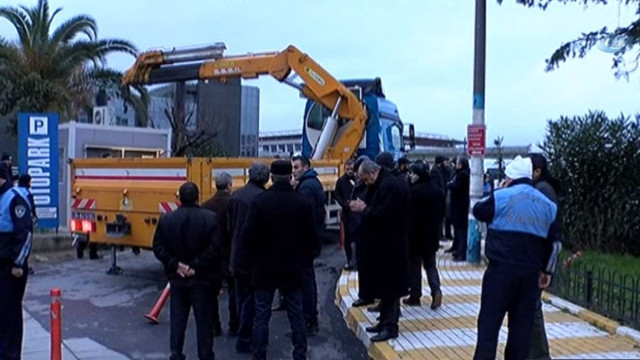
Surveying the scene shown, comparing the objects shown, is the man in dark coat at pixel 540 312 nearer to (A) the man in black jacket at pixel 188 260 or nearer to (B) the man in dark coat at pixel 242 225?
(B) the man in dark coat at pixel 242 225

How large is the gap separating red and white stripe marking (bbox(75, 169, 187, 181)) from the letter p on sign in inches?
142

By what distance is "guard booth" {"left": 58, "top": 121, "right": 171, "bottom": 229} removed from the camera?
16906mm

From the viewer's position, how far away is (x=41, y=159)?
1493cm

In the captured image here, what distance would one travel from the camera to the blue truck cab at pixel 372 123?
16438 millimetres

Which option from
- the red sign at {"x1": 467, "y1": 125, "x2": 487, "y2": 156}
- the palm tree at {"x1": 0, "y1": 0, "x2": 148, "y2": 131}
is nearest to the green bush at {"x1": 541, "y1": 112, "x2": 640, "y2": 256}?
the red sign at {"x1": 467, "y1": 125, "x2": 487, "y2": 156}

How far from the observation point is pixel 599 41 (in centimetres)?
927

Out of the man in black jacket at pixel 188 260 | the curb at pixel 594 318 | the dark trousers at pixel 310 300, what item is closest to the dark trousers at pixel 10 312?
the man in black jacket at pixel 188 260

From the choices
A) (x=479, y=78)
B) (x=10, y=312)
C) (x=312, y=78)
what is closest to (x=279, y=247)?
(x=10, y=312)

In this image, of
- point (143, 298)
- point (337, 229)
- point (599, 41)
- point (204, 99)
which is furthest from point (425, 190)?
point (204, 99)

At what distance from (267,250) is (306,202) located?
0.58 metres

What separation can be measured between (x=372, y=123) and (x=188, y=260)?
10301 millimetres

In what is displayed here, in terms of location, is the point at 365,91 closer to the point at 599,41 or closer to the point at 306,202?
the point at 599,41

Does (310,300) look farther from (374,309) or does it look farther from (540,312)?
(540,312)

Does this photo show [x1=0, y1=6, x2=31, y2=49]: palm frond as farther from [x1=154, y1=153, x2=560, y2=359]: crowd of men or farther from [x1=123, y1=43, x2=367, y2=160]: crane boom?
[x1=154, y1=153, x2=560, y2=359]: crowd of men
